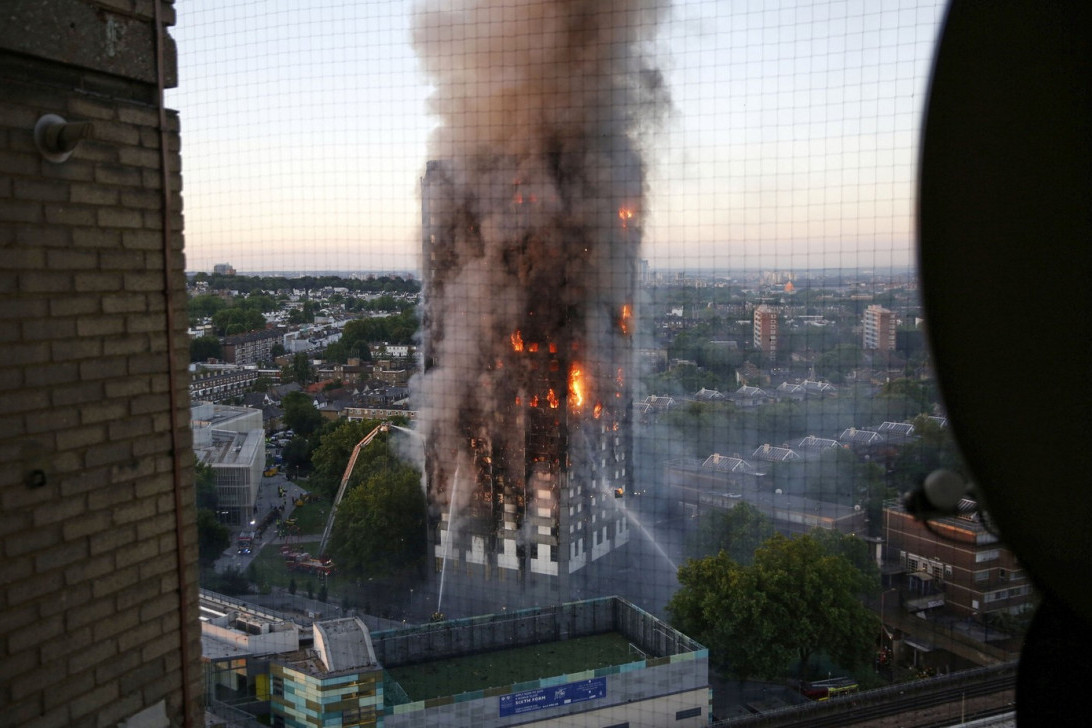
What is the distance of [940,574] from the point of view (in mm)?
5074

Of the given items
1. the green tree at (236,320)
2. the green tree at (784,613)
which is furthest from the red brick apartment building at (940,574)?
the green tree at (236,320)

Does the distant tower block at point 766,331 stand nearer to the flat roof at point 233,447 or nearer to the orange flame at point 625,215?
the orange flame at point 625,215

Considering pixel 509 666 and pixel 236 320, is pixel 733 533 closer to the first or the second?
pixel 509 666

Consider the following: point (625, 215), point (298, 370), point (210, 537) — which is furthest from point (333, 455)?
point (625, 215)

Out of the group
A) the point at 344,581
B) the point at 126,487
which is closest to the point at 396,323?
the point at 344,581

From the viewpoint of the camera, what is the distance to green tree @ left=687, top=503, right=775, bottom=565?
6477 mm

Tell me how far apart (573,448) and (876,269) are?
2.86 metres

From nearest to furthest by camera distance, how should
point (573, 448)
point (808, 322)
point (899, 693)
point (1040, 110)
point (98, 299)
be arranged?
point (1040, 110), point (98, 299), point (899, 693), point (808, 322), point (573, 448)

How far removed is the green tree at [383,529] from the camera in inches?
273

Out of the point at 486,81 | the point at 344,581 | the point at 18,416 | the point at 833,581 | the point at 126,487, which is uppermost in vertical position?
the point at 486,81

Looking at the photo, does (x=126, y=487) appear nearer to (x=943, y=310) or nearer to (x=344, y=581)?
(x=943, y=310)

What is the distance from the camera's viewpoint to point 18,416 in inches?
40.3

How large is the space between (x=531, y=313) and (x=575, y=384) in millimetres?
526

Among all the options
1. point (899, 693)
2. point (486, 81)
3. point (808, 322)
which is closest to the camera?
point (486, 81)
